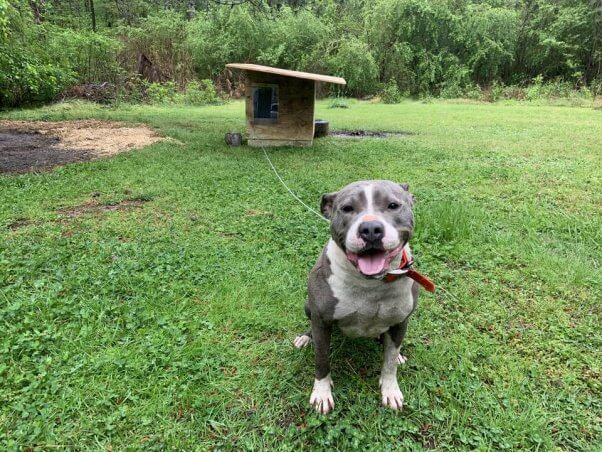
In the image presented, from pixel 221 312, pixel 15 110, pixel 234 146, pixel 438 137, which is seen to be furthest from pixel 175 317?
pixel 15 110

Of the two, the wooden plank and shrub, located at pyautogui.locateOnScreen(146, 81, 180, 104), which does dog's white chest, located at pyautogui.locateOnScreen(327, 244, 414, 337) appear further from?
shrub, located at pyautogui.locateOnScreen(146, 81, 180, 104)

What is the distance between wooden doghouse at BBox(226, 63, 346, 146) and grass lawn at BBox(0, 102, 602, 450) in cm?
331

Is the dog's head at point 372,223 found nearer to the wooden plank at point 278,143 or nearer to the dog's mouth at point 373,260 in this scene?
the dog's mouth at point 373,260

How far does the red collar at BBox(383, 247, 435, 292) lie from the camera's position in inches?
78.0

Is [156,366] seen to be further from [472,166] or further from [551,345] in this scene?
[472,166]

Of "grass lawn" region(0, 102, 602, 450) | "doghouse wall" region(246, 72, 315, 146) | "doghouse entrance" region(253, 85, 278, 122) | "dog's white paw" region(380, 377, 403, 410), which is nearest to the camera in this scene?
"grass lawn" region(0, 102, 602, 450)

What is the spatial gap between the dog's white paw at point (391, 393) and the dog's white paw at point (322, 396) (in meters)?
0.30

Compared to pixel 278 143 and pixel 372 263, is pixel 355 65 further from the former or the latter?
pixel 372 263

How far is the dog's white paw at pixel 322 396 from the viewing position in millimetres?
2182

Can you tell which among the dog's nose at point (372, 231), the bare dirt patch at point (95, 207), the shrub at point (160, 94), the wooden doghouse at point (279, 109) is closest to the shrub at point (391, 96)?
the shrub at point (160, 94)

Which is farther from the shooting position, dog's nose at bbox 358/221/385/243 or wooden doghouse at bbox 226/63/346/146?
wooden doghouse at bbox 226/63/346/146

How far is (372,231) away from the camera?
1.80 metres

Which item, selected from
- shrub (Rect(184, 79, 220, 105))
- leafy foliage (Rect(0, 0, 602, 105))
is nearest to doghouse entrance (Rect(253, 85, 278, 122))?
shrub (Rect(184, 79, 220, 105))

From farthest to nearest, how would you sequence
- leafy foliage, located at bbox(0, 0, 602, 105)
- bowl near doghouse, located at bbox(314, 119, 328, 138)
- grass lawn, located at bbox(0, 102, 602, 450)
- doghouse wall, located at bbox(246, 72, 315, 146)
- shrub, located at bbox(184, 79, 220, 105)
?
leafy foliage, located at bbox(0, 0, 602, 105)
shrub, located at bbox(184, 79, 220, 105)
bowl near doghouse, located at bbox(314, 119, 328, 138)
doghouse wall, located at bbox(246, 72, 315, 146)
grass lawn, located at bbox(0, 102, 602, 450)
